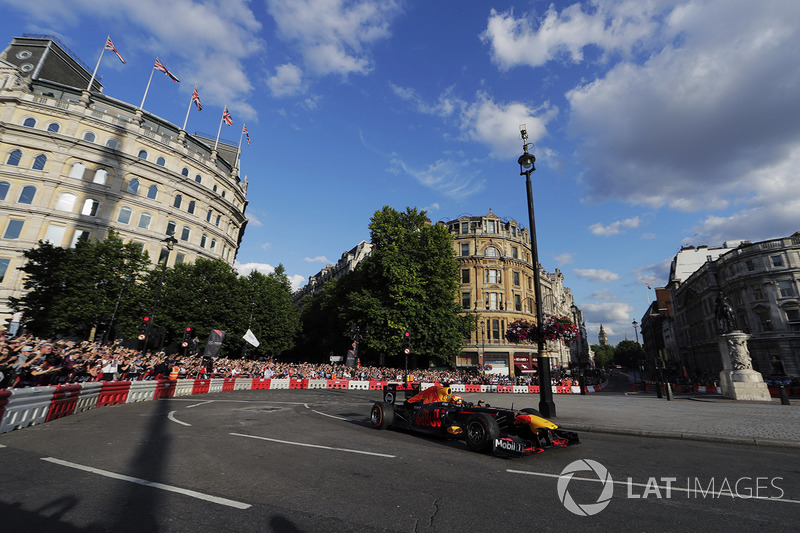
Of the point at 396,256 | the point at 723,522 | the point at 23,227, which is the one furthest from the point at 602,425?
the point at 23,227

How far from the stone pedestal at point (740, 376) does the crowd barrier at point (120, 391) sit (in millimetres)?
10616

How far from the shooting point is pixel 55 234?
120 feet

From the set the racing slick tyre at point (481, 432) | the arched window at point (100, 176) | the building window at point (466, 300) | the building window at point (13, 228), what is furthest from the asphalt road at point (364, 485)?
the arched window at point (100, 176)

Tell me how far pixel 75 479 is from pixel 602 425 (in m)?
12.2

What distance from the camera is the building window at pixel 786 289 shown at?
41.7 m

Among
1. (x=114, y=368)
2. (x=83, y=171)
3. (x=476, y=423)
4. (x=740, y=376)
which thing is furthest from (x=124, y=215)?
(x=740, y=376)

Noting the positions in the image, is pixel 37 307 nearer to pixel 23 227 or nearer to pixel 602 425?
pixel 23 227

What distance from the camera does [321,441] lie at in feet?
26.8

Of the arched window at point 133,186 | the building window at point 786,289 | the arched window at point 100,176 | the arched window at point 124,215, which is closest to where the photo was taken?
the arched window at point 100,176

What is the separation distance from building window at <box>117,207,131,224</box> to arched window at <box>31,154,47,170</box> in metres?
8.13

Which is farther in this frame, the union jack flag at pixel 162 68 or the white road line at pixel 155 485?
the union jack flag at pixel 162 68

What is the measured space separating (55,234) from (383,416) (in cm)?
4480

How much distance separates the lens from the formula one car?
711 cm

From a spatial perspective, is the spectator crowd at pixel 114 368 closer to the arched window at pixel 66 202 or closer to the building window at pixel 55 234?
the building window at pixel 55 234
